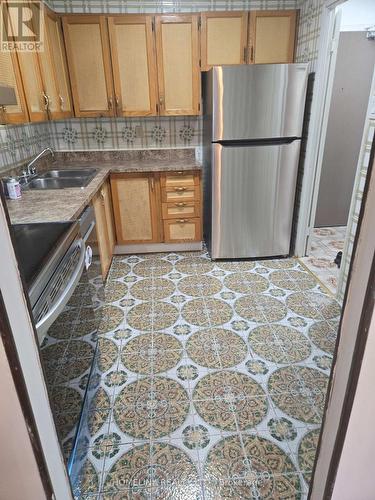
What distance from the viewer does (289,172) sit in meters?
2.80

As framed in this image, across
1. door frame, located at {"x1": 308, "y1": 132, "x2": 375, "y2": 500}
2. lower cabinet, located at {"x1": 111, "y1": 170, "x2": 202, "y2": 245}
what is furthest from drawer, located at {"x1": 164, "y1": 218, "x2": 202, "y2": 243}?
door frame, located at {"x1": 308, "y1": 132, "x2": 375, "y2": 500}

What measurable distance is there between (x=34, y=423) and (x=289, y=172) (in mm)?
2614

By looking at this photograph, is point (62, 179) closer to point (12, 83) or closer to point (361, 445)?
point (12, 83)

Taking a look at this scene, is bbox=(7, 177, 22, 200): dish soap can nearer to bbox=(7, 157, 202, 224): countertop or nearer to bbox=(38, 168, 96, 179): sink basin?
bbox=(7, 157, 202, 224): countertop

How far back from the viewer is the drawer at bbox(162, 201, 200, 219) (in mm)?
3027

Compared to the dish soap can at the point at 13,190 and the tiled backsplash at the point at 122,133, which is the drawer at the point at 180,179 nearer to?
the tiled backsplash at the point at 122,133

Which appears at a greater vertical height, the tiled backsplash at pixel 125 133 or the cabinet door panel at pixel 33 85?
the cabinet door panel at pixel 33 85

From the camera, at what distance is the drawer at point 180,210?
303cm

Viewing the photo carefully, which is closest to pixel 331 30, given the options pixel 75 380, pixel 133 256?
pixel 133 256

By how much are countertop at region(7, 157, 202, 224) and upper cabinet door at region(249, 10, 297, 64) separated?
1.06 meters

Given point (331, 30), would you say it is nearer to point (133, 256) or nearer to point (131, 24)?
point (131, 24)

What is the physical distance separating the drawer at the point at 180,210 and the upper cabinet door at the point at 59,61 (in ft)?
3.73

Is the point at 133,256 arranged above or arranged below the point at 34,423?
below

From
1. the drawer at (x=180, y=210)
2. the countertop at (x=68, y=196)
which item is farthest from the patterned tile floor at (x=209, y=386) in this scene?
the countertop at (x=68, y=196)
